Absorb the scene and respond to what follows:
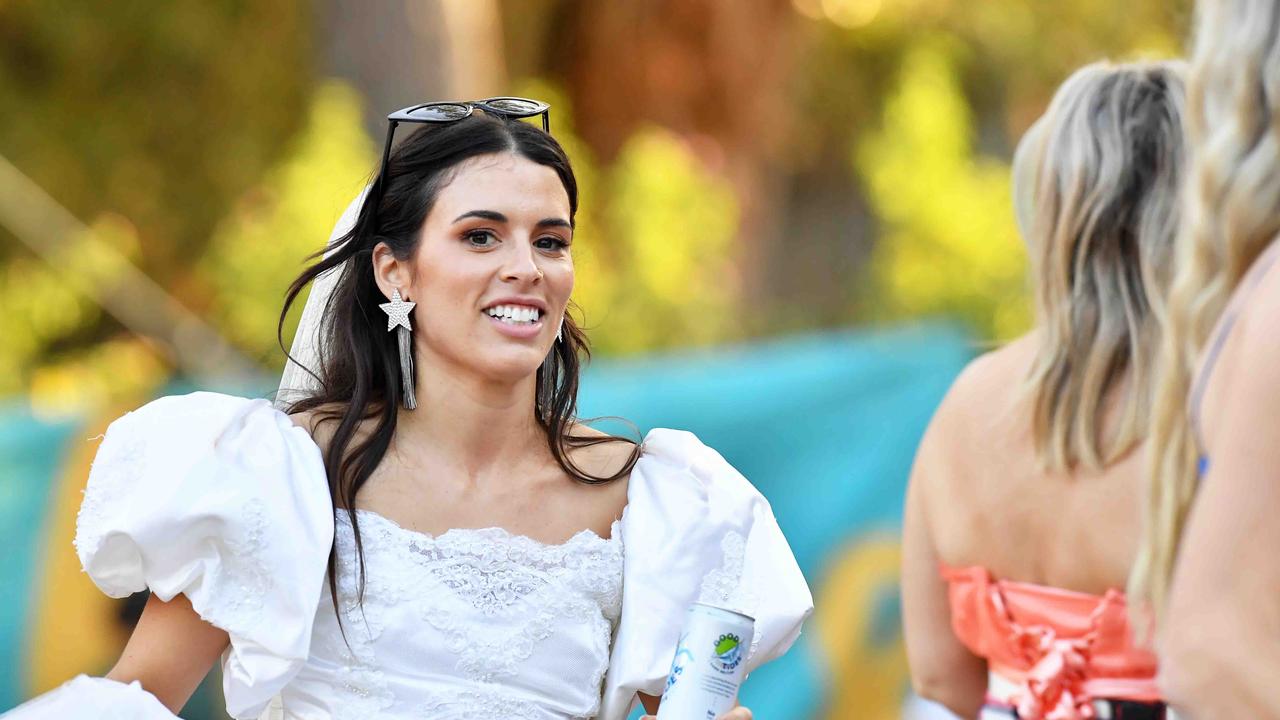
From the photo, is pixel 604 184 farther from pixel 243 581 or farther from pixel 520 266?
pixel 243 581

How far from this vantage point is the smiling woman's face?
2.38m

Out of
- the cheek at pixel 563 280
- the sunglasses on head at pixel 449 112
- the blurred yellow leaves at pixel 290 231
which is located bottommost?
the cheek at pixel 563 280

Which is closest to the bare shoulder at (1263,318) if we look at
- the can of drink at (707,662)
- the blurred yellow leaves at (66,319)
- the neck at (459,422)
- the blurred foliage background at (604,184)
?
the can of drink at (707,662)

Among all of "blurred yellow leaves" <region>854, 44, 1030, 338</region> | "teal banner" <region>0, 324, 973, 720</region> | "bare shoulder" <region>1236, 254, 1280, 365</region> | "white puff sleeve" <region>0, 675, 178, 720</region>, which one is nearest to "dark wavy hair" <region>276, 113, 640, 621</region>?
"white puff sleeve" <region>0, 675, 178, 720</region>

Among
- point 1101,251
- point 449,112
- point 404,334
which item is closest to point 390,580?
point 404,334

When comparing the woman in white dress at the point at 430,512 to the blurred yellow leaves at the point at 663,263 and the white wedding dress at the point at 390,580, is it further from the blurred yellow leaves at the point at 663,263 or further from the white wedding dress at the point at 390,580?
the blurred yellow leaves at the point at 663,263

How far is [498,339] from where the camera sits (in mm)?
2379

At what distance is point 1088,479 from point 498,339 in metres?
0.99

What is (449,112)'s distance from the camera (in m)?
2.54

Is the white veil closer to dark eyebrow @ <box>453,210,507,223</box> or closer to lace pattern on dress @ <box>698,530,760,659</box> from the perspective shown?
dark eyebrow @ <box>453,210,507,223</box>

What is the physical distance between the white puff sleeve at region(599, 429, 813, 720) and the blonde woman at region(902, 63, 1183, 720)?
470 mm

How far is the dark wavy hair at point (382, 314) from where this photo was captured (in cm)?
245

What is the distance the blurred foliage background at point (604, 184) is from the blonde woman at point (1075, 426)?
1514 millimetres

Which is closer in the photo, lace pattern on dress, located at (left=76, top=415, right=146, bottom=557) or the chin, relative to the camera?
lace pattern on dress, located at (left=76, top=415, right=146, bottom=557)
